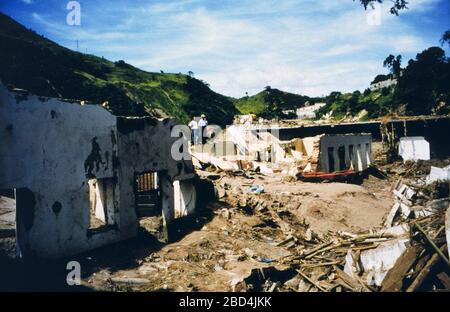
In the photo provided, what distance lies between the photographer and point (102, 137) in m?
10.3

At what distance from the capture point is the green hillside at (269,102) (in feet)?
166

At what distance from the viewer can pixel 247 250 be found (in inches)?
425

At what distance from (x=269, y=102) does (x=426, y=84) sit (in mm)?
24541

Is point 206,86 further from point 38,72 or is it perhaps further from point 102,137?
point 102,137

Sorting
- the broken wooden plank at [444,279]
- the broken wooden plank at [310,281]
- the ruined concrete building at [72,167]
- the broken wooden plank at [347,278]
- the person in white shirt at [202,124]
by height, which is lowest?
the broken wooden plank at [310,281]

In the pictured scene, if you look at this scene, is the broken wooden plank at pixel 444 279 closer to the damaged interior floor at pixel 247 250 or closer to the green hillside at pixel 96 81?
the damaged interior floor at pixel 247 250

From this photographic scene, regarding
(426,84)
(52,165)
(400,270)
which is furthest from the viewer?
(426,84)

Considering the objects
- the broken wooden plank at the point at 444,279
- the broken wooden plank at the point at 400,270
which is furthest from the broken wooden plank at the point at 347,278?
the broken wooden plank at the point at 444,279

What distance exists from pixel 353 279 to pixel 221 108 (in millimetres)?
53320

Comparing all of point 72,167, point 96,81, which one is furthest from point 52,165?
point 96,81

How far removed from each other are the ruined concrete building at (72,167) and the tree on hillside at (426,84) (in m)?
38.9

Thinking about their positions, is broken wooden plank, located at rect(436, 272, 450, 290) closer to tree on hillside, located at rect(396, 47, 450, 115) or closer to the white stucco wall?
the white stucco wall

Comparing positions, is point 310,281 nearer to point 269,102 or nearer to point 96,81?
point 96,81
